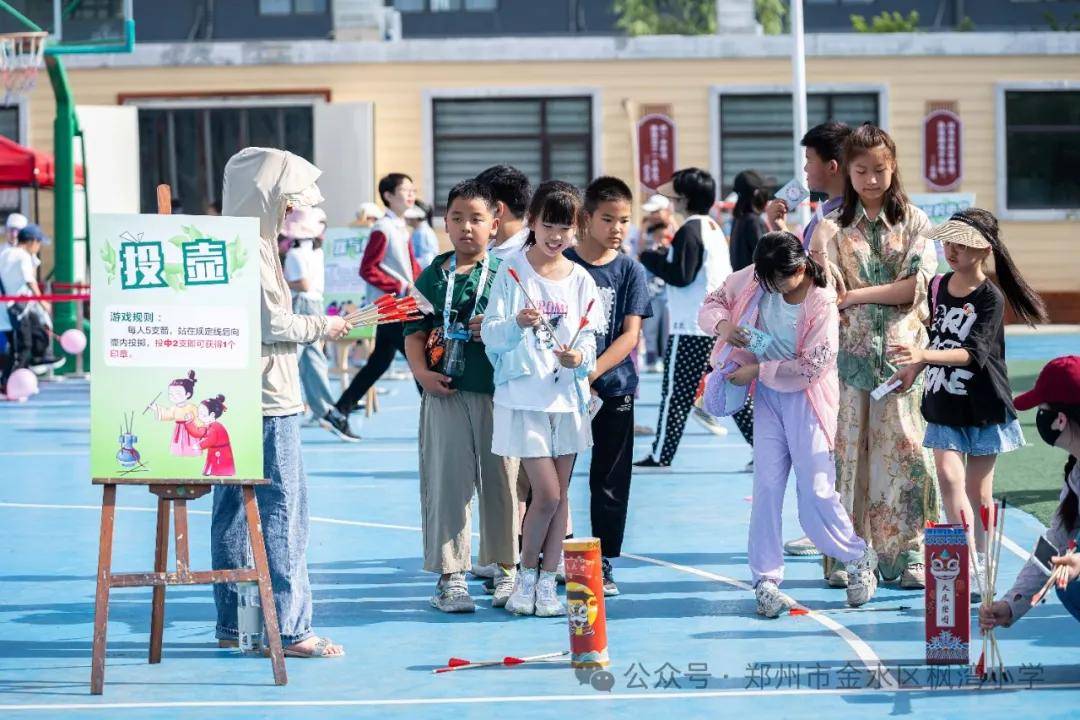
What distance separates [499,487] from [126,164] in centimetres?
1705

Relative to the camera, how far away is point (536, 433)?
7.41m

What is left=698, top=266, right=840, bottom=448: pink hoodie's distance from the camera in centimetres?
750

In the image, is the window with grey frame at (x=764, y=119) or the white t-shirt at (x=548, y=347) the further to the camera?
the window with grey frame at (x=764, y=119)

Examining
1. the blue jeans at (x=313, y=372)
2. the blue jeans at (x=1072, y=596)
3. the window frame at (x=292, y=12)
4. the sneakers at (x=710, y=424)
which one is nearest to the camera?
the blue jeans at (x=1072, y=596)

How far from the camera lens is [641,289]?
800cm

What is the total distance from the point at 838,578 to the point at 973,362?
1253 millimetres

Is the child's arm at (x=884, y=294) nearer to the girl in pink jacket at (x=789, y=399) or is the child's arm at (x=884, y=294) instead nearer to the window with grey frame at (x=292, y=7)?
the girl in pink jacket at (x=789, y=399)

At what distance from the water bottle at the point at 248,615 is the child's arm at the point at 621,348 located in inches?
71.0

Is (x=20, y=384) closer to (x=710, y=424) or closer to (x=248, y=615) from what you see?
(x=710, y=424)

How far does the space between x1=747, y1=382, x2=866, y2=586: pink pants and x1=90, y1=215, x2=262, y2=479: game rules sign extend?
7.20 ft

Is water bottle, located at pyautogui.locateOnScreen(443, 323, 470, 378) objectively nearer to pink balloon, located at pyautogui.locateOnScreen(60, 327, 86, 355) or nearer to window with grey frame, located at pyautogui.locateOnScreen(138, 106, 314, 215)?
pink balloon, located at pyautogui.locateOnScreen(60, 327, 86, 355)

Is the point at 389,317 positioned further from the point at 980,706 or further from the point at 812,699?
the point at 980,706

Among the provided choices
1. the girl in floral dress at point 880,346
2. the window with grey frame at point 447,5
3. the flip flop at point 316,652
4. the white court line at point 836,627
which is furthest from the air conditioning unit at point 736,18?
the flip flop at point 316,652

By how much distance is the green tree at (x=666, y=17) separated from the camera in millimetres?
34062
